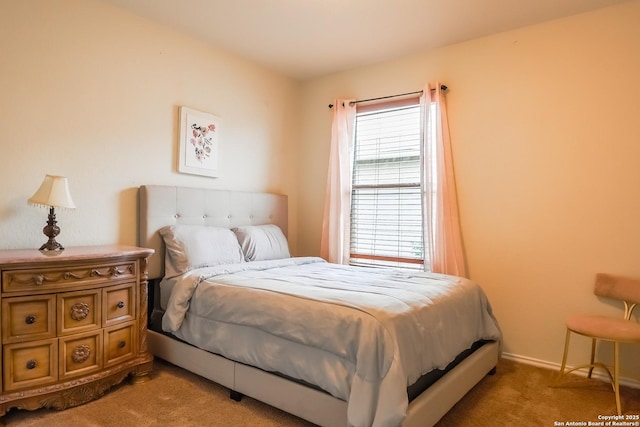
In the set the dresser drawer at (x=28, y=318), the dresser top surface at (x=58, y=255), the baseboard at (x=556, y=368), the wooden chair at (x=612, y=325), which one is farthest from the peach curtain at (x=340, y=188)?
the dresser drawer at (x=28, y=318)

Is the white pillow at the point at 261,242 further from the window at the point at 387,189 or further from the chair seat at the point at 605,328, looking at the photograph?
the chair seat at the point at 605,328

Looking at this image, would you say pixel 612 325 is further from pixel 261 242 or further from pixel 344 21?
pixel 344 21

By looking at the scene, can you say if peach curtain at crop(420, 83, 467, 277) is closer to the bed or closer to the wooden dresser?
the bed

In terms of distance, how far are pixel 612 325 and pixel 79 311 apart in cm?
312

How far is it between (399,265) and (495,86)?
1751 mm

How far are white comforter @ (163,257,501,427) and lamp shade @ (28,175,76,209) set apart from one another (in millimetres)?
849

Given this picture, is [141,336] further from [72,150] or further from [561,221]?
[561,221]

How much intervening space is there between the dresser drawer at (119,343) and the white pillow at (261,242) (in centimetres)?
111

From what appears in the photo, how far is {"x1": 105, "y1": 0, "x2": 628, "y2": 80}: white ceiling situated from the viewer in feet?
9.04

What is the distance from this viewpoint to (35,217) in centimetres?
243

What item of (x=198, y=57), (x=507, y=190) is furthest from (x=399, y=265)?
(x=198, y=57)

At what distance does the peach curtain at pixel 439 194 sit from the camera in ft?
10.7

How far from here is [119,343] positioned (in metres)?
2.37

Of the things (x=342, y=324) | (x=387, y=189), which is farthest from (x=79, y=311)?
(x=387, y=189)
